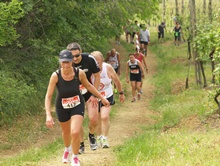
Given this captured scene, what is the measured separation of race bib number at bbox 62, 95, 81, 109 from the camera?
732cm

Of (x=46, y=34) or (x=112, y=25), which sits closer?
(x=46, y=34)

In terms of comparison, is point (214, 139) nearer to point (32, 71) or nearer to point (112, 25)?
point (32, 71)

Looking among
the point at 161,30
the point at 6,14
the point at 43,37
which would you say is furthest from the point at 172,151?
the point at 161,30

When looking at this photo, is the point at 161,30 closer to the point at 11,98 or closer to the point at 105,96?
the point at 11,98

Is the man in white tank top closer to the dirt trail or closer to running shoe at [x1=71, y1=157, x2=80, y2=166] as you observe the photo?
the dirt trail

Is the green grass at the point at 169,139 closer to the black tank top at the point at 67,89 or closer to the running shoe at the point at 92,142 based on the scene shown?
the running shoe at the point at 92,142

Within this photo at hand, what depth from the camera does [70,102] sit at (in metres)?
7.32

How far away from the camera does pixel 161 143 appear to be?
8141mm

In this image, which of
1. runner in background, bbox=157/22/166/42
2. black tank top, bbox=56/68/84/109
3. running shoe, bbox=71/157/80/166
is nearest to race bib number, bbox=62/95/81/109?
black tank top, bbox=56/68/84/109

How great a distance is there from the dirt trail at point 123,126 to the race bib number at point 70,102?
101 cm

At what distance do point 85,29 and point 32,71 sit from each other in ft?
7.42

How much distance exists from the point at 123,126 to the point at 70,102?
5662mm

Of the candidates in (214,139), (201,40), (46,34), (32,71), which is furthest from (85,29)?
(214,139)

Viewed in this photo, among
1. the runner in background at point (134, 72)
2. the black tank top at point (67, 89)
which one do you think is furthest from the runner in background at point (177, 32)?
the black tank top at point (67, 89)
